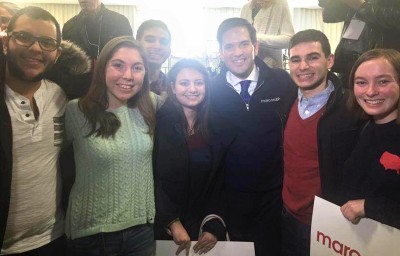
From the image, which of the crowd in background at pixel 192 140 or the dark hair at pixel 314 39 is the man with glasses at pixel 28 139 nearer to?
the crowd in background at pixel 192 140

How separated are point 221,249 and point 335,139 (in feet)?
2.58

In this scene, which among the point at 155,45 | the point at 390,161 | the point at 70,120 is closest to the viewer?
the point at 390,161

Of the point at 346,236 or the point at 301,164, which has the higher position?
the point at 301,164

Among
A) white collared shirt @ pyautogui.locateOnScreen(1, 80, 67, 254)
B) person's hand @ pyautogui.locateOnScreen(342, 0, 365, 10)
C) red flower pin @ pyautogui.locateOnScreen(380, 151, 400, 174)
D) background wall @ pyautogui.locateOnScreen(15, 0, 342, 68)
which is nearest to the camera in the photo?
red flower pin @ pyautogui.locateOnScreen(380, 151, 400, 174)

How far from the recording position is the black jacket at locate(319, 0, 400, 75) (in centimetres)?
172

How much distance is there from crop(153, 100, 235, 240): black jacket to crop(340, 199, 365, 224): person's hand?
0.65 metres

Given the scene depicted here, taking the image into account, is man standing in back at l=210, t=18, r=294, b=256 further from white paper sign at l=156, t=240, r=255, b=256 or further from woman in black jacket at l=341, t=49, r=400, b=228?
woman in black jacket at l=341, t=49, r=400, b=228

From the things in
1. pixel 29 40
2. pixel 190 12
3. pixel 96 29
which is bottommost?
pixel 29 40

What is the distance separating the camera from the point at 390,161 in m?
1.38

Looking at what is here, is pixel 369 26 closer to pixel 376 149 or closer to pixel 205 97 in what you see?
pixel 376 149

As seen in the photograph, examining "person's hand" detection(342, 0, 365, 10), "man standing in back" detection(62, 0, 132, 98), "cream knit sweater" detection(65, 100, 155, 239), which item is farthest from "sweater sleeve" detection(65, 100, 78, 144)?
"person's hand" detection(342, 0, 365, 10)

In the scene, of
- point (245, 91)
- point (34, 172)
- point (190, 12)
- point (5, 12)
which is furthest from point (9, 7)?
point (190, 12)

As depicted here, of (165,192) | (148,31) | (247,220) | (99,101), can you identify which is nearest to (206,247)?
(165,192)

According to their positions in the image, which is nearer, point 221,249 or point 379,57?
point 379,57
